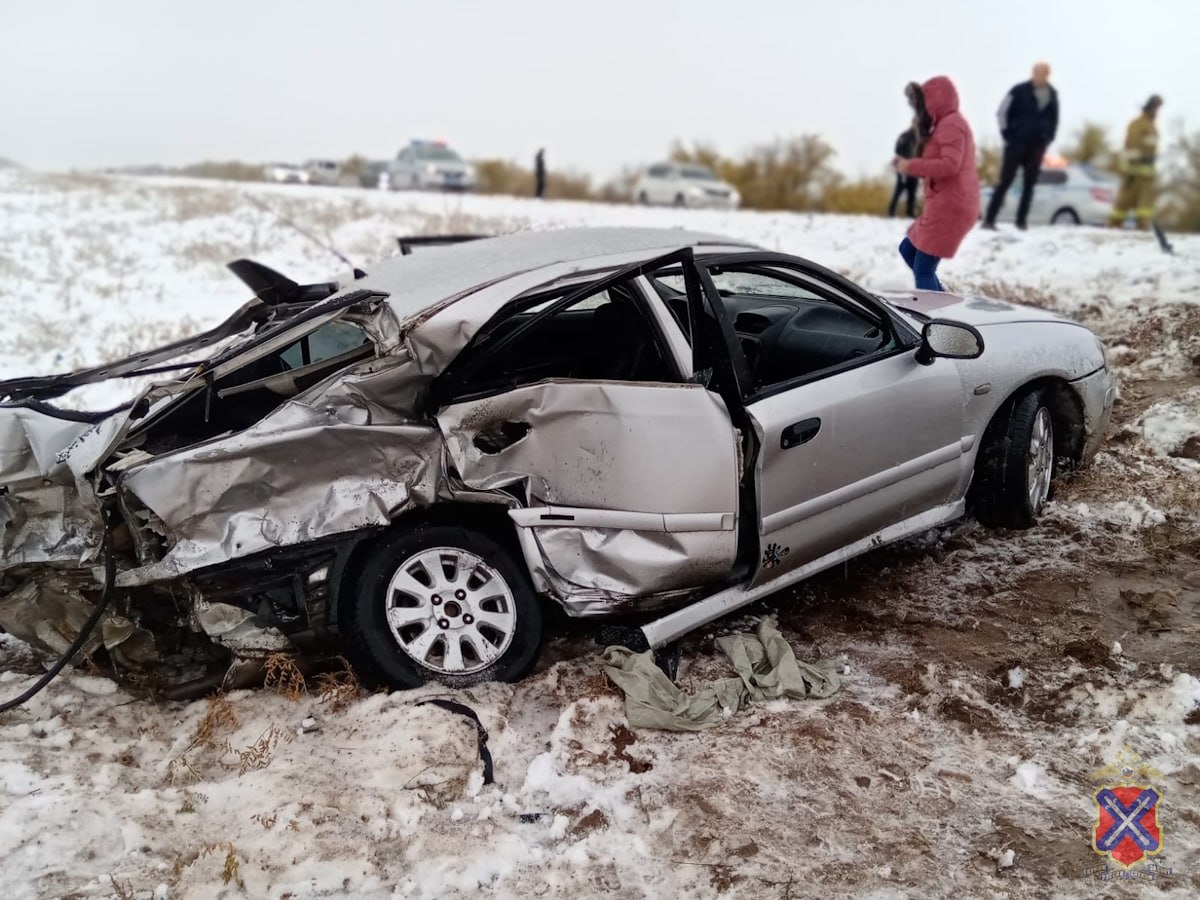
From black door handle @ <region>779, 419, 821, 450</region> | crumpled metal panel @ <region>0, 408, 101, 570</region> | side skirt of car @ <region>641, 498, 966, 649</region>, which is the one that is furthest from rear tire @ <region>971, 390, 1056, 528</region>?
crumpled metal panel @ <region>0, 408, 101, 570</region>

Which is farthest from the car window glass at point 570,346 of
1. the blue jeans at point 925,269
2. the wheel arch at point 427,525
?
the blue jeans at point 925,269

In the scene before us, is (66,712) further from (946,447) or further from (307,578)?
(946,447)

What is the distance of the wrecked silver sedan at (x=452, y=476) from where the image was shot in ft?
10.0

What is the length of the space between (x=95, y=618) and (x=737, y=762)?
A: 7.30ft

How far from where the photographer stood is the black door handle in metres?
3.33

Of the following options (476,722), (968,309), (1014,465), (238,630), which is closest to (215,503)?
(238,630)

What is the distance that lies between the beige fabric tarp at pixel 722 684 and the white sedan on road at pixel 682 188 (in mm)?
18909

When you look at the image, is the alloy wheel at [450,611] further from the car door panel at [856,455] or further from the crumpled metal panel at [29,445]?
the crumpled metal panel at [29,445]

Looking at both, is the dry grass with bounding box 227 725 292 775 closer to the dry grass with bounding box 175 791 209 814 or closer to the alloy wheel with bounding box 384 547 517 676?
the dry grass with bounding box 175 791 209 814

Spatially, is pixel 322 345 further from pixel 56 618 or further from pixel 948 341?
pixel 948 341

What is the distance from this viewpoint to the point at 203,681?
3.33m

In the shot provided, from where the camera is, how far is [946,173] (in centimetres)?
599

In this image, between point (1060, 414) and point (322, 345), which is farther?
point (1060, 414)

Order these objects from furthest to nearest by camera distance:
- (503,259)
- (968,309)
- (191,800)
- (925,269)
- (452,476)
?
(925,269), (968,309), (503,259), (452,476), (191,800)
